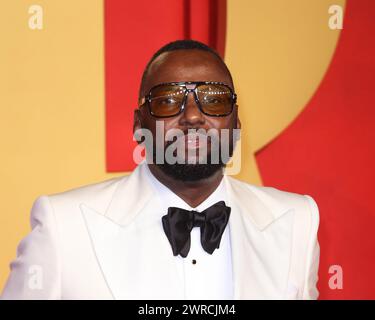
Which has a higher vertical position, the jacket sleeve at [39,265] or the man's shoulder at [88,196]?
the man's shoulder at [88,196]

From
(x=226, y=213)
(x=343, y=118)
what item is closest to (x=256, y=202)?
(x=226, y=213)

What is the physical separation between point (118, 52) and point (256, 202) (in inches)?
32.1

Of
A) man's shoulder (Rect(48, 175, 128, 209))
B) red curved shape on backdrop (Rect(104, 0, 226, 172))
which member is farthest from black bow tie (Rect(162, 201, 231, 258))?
red curved shape on backdrop (Rect(104, 0, 226, 172))

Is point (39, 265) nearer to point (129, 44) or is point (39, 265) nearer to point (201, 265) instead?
point (201, 265)

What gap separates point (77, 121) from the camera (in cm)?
226

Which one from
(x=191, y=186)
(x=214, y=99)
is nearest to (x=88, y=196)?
(x=191, y=186)

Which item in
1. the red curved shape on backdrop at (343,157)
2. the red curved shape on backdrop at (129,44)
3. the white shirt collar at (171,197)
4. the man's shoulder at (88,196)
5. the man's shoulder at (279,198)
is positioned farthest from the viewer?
the red curved shape on backdrop at (343,157)

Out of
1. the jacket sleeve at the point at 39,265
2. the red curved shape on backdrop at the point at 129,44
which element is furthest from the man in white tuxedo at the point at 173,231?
the red curved shape on backdrop at the point at 129,44

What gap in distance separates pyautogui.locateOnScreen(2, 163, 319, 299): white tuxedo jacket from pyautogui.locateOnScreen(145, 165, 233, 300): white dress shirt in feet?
0.12

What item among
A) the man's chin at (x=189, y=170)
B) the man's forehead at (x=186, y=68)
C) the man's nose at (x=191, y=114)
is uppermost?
the man's forehead at (x=186, y=68)

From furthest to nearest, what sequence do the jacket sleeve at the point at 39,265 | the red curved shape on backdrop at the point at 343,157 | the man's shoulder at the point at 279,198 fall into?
the red curved shape on backdrop at the point at 343,157
the man's shoulder at the point at 279,198
the jacket sleeve at the point at 39,265

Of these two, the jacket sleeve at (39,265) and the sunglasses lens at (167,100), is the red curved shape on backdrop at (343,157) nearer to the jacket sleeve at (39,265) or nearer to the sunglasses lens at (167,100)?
the sunglasses lens at (167,100)

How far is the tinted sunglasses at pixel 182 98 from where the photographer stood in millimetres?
1700
